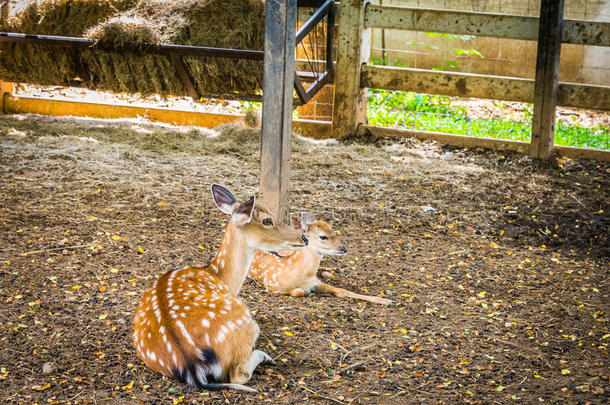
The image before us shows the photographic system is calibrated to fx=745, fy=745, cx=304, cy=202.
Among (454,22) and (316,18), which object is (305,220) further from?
(454,22)

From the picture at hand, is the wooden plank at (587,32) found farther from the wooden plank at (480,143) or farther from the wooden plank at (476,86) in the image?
the wooden plank at (480,143)

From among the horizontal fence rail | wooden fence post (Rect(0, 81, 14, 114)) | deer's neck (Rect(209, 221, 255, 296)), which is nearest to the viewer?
deer's neck (Rect(209, 221, 255, 296))

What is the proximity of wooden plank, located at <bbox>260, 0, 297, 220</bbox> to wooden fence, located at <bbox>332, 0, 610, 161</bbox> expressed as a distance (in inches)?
158

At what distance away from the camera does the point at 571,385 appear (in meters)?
3.77

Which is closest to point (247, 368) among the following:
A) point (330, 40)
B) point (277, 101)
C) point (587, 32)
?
point (277, 101)

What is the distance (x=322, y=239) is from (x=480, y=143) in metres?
4.23

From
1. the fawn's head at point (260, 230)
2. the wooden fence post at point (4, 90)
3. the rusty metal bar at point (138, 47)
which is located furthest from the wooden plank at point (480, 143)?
the wooden fence post at point (4, 90)

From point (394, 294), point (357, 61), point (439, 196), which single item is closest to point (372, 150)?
point (357, 61)

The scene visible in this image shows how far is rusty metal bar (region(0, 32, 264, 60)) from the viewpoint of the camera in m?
7.57

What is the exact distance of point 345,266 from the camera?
18.1 feet

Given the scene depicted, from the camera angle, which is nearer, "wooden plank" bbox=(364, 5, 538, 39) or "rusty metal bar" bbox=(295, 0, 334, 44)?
"rusty metal bar" bbox=(295, 0, 334, 44)

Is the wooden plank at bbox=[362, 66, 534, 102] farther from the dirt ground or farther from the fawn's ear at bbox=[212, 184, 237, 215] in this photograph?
the fawn's ear at bbox=[212, 184, 237, 215]

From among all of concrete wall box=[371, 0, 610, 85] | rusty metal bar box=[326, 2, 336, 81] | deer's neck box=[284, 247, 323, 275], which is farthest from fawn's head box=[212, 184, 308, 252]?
concrete wall box=[371, 0, 610, 85]

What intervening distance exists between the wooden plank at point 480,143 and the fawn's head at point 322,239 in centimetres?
414
